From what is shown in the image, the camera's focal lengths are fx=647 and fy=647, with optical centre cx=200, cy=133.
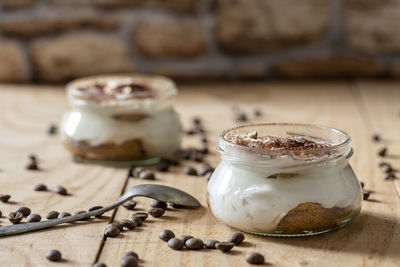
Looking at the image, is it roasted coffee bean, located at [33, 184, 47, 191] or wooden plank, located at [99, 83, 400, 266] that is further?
roasted coffee bean, located at [33, 184, 47, 191]

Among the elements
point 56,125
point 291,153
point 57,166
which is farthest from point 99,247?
point 56,125

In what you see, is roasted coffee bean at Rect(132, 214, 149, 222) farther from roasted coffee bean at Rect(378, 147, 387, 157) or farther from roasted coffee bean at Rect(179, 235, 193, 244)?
roasted coffee bean at Rect(378, 147, 387, 157)

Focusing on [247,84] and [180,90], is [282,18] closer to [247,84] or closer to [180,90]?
[247,84]

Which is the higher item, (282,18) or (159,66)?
(282,18)

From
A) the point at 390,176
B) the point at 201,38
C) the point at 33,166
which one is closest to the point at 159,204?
the point at 33,166

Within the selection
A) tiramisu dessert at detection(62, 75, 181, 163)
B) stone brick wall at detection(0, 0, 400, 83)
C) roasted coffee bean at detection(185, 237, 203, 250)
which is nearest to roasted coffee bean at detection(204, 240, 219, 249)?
roasted coffee bean at detection(185, 237, 203, 250)

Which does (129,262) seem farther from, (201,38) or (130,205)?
(201,38)
